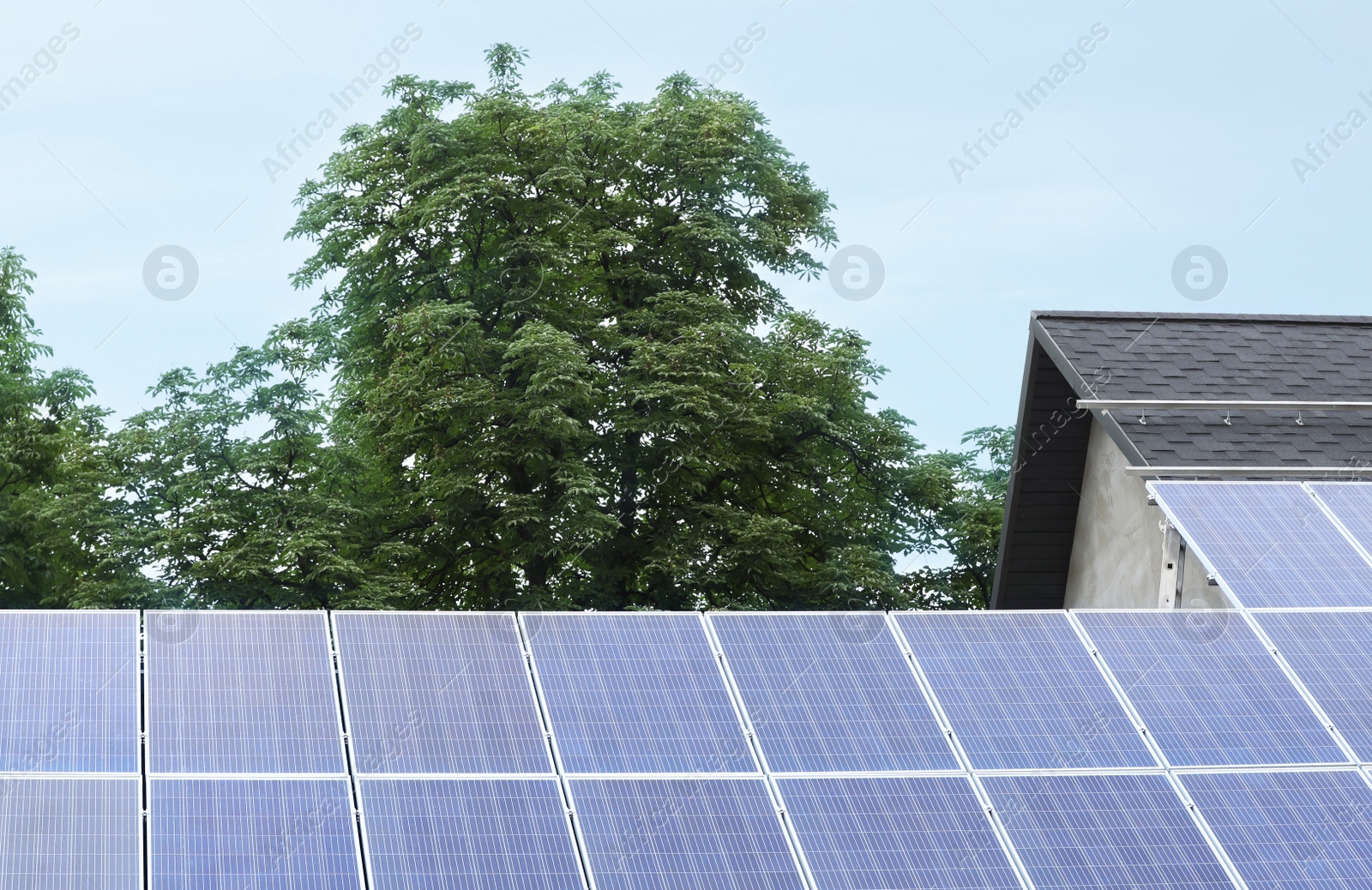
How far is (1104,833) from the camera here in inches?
426

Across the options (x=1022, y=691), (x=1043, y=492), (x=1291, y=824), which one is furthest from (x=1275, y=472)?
(x=1291, y=824)

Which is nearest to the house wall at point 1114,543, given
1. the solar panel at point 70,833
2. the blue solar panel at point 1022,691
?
the blue solar panel at point 1022,691

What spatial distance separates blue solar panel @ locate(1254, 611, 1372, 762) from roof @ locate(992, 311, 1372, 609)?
3.62 meters

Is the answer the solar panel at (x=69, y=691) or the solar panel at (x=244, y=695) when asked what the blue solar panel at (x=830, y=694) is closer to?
the solar panel at (x=244, y=695)

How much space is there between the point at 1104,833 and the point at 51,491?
26.0 meters

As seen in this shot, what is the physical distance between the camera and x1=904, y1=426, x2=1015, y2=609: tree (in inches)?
1173

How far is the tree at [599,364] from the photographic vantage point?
27.3m

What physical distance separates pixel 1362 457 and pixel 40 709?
47.2 ft

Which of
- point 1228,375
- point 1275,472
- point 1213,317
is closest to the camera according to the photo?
point 1275,472

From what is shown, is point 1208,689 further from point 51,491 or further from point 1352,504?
point 51,491

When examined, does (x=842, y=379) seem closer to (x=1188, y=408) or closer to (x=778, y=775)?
(x=1188, y=408)

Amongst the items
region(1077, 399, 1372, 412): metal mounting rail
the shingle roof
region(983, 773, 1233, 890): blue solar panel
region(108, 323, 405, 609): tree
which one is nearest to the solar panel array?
region(983, 773, 1233, 890): blue solar panel

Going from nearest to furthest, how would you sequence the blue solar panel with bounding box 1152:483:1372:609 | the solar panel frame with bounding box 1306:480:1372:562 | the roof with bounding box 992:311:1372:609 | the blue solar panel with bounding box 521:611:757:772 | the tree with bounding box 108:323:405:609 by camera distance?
the blue solar panel with bounding box 521:611:757:772, the blue solar panel with bounding box 1152:483:1372:609, the solar panel frame with bounding box 1306:480:1372:562, the roof with bounding box 992:311:1372:609, the tree with bounding box 108:323:405:609

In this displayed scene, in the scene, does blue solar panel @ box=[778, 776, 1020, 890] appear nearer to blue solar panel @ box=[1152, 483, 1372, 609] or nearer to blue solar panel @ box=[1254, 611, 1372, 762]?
blue solar panel @ box=[1254, 611, 1372, 762]
